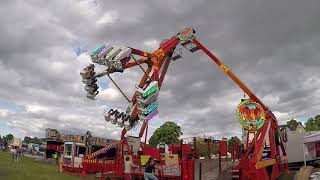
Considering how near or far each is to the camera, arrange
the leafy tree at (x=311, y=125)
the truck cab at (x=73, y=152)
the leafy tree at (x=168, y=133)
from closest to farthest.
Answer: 1. the truck cab at (x=73, y=152)
2. the leafy tree at (x=311, y=125)
3. the leafy tree at (x=168, y=133)

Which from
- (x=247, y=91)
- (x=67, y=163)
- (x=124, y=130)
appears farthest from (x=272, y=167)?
(x=67, y=163)

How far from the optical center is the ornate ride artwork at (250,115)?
20422mm

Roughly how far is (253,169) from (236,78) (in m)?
10.6

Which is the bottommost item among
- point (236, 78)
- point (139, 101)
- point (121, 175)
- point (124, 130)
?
point (121, 175)

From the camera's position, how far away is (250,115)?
20469mm

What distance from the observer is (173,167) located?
20234 mm

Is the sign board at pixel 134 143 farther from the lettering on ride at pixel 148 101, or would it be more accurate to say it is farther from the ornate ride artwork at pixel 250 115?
the ornate ride artwork at pixel 250 115

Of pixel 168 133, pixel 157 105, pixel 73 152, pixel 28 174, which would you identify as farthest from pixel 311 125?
pixel 28 174

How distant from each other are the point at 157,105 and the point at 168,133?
253ft

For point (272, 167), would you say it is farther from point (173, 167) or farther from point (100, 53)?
point (100, 53)

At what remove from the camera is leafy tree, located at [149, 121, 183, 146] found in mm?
98812

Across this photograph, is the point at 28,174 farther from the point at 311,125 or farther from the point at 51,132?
the point at 311,125

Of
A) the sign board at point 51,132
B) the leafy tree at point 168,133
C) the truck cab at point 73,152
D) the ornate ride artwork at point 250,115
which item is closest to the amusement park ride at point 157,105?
the ornate ride artwork at point 250,115

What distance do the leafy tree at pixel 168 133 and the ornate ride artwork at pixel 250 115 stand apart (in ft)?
254
